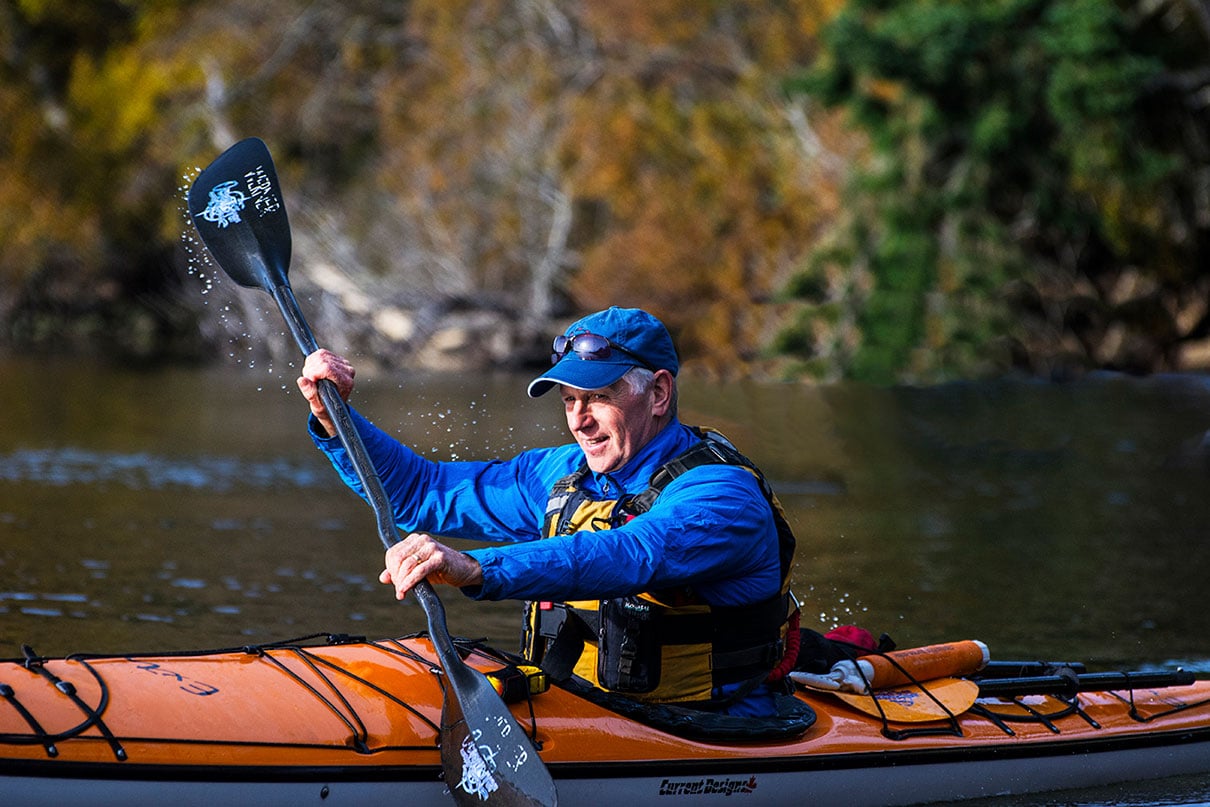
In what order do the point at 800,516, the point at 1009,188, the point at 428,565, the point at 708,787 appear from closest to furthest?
the point at 428,565 → the point at 708,787 → the point at 800,516 → the point at 1009,188

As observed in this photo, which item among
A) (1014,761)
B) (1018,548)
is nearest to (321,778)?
(1014,761)

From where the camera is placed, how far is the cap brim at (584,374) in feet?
11.1

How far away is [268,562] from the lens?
745 centimetres

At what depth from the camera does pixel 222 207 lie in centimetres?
449

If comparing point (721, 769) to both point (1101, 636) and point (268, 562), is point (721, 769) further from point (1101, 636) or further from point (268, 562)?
point (268, 562)

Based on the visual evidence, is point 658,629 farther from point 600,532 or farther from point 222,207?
point 222,207

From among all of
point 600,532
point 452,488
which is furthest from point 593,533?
point 452,488

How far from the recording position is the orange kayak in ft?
9.93

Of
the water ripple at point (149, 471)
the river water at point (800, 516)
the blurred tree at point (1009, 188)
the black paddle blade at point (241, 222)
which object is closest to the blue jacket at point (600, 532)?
the black paddle blade at point (241, 222)

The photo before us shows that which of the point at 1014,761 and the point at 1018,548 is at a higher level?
the point at 1014,761

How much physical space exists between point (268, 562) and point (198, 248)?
303 cm

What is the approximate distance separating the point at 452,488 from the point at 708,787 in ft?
3.32

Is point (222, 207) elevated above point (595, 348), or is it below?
above

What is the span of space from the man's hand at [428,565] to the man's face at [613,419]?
53cm
